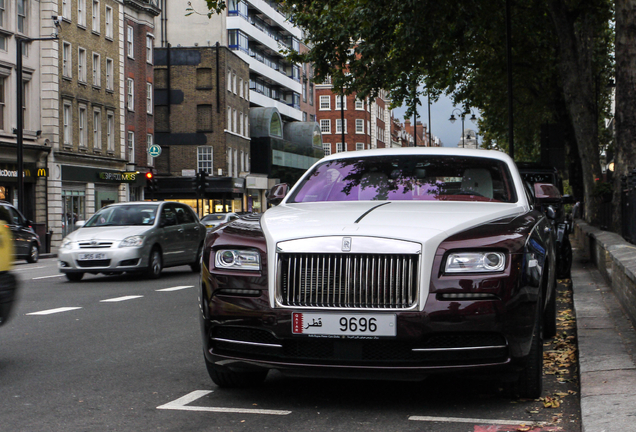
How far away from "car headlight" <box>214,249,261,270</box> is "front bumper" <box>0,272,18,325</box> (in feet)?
7.55

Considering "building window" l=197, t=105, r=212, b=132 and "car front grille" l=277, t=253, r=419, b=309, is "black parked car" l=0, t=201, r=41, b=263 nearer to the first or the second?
"car front grille" l=277, t=253, r=419, b=309

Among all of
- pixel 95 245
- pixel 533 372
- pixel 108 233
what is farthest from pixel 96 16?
pixel 533 372

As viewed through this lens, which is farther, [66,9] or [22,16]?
[66,9]

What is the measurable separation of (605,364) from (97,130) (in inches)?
1717

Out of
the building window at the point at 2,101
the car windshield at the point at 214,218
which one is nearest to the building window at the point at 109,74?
the car windshield at the point at 214,218

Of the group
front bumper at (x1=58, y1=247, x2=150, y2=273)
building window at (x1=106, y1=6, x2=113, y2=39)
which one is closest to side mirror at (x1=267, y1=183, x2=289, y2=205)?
front bumper at (x1=58, y1=247, x2=150, y2=273)

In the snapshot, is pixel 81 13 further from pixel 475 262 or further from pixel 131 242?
pixel 475 262

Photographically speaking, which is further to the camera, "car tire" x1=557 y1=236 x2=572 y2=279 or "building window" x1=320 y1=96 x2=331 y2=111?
"building window" x1=320 y1=96 x2=331 y2=111

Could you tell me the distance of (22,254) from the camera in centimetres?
2703

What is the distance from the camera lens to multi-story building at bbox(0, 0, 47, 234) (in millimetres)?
37969

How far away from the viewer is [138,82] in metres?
53.8

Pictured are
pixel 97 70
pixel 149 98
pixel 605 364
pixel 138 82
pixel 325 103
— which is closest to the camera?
pixel 605 364

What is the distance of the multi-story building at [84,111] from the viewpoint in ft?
137

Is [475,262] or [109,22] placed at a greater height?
[109,22]
